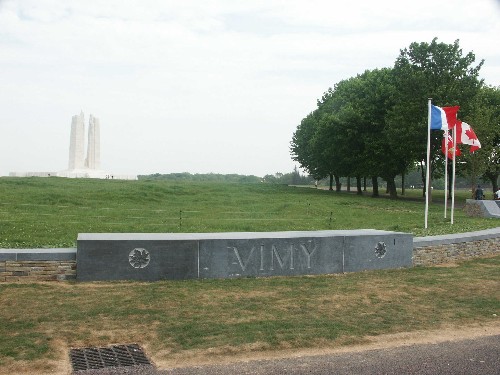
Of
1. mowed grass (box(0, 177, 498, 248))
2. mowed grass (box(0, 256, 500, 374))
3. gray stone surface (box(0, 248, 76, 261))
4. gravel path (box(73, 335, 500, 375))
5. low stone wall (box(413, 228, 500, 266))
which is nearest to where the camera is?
gravel path (box(73, 335, 500, 375))

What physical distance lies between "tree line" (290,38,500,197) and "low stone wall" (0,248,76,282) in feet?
110

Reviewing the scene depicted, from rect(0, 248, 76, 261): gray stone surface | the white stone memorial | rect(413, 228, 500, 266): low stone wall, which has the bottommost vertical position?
rect(413, 228, 500, 266): low stone wall

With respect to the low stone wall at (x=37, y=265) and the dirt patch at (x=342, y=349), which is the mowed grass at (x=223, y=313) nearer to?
the dirt patch at (x=342, y=349)

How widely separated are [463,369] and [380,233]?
6.65 m

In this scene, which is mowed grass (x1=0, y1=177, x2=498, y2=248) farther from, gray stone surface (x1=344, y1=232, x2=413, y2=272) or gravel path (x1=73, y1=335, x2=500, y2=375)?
gravel path (x1=73, y1=335, x2=500, y2=375)

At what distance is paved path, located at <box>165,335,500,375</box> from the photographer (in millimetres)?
6332

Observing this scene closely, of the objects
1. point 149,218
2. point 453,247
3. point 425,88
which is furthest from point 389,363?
point 425,88

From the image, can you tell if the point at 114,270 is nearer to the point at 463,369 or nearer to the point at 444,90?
the point at 463,369

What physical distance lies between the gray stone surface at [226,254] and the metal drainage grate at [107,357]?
3644 millimetres

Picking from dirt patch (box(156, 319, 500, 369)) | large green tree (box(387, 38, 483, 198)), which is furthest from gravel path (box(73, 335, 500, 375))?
large green tree (box(387, 38, 483, 198))

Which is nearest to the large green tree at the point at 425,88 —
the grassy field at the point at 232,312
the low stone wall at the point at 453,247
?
the low stone wall at the point at 453,247

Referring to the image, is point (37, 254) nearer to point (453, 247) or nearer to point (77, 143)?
point (453, 247)

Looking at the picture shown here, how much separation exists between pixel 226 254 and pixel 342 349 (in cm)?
448

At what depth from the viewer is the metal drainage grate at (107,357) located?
642 centimetres
